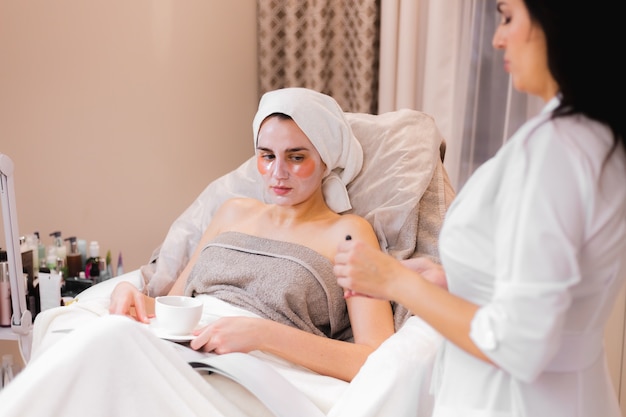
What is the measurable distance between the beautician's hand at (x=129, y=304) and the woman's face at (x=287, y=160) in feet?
1.46

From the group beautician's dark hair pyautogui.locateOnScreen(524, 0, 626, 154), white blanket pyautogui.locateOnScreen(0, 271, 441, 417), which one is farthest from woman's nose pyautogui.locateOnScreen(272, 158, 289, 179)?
beautician's dark hair pyautogui.locateOnScreen(524, 0, 626, 154)

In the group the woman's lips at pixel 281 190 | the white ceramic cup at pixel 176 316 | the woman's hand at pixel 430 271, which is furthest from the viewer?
the woman's lips at pixel 281 190

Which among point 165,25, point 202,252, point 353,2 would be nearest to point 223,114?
point 165,25

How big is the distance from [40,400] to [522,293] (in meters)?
0.87

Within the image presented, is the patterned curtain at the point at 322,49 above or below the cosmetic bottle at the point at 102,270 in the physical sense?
above

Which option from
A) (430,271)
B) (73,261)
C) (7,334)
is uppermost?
(430,271)

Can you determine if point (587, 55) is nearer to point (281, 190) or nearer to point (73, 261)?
point (281, 190)

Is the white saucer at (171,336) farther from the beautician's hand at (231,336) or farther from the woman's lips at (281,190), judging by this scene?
the woman's lips at (281,190)

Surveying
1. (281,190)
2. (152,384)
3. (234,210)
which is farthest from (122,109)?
(152,384)

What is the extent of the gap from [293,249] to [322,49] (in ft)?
4.31

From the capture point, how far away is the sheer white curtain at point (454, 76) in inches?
99.3

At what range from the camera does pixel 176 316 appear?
1.58 meters

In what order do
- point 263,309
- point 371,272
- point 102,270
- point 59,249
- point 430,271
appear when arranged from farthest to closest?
1. point 102,270
2. point 59,249
3. point 263,309
4. point 430,271
5. point 371,272

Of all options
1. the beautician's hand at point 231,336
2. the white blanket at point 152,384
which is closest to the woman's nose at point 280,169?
the beautician's hand at point 231,336
